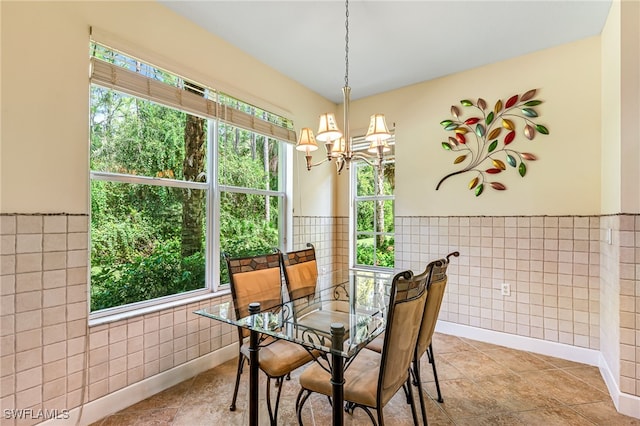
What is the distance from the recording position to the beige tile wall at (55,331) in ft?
5.07

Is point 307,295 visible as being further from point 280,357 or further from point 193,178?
point 193,178

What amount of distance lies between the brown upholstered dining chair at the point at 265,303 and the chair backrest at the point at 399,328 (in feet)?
1.87

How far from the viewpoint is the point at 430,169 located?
334 centimetres

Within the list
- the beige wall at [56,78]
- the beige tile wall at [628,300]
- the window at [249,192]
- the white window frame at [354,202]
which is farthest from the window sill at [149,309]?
the beige tile wall at [628,300]

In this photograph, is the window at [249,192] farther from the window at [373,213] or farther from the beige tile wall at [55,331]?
the window at [373,213]

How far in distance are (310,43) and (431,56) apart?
3.76 ft

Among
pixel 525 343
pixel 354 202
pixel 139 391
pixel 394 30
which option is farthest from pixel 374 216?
pixel 139 391

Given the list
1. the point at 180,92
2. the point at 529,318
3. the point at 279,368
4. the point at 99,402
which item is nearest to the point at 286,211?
the point at 180,92

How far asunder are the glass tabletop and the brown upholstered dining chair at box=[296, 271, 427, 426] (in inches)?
6.0

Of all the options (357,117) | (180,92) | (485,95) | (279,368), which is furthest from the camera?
(357,117)

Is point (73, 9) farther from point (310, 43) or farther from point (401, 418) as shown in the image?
point (401, 418)

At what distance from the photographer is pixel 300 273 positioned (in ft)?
8.25

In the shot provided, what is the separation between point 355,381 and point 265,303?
0.81 meters

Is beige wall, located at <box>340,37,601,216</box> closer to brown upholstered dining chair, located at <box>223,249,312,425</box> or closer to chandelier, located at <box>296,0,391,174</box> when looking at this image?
chandelier, located at <box>296,0,391,174</box>
